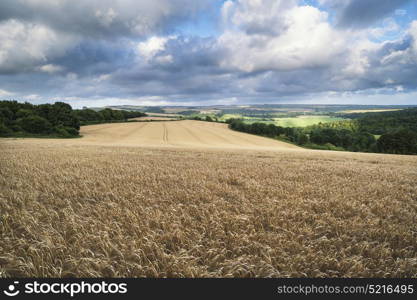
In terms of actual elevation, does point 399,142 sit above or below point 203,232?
below

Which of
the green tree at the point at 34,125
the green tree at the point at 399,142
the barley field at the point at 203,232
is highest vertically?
the green tree at the point at 34,125

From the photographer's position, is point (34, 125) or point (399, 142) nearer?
point (34, 125)

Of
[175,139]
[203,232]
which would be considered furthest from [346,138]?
[203,232]

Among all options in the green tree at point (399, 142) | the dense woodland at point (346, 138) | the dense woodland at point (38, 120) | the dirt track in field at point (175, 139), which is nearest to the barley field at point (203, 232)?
the dirt track in field at point (175, 139)

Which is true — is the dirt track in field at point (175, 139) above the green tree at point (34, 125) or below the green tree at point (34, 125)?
below

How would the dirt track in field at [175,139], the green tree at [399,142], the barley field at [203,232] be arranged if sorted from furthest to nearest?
the green tree at [399,142] → the dirt track in field at [175,139] → the barley field at [203,232]

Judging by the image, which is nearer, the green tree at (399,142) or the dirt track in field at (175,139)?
the dirt track in field at (175,139)

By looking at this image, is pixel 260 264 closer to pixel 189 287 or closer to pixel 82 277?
A: pixel 189 287

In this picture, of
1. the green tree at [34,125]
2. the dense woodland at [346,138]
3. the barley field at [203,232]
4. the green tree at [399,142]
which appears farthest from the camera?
the dense woodland at [346,138]

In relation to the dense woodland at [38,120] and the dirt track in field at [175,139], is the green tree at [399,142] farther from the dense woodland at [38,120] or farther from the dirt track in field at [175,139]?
the dense woodland at [38,120]

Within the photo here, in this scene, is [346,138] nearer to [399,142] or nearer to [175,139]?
[399,142]

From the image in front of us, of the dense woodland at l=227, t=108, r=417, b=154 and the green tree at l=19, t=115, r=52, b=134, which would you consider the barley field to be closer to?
the green tree at l=19, t=115, r=52, b=134

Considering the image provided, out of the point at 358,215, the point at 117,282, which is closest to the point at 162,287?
the point at 117,282

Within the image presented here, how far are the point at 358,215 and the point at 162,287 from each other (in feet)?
14.5
